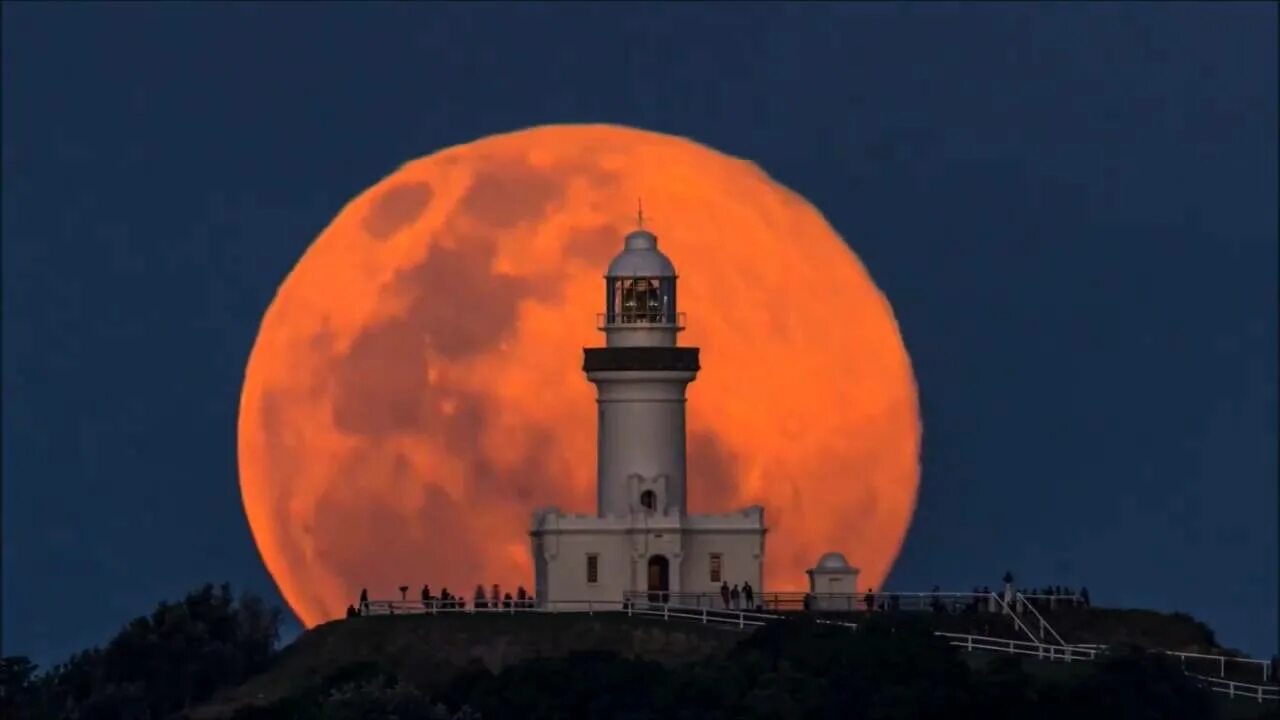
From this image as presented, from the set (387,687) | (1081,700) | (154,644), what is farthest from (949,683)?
(154,644)

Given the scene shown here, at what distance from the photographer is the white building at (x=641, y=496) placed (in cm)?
19212

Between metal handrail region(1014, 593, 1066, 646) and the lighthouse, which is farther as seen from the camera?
the lighthouse

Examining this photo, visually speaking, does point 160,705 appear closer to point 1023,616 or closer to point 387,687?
point 387,687

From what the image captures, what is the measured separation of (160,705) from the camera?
630 ft

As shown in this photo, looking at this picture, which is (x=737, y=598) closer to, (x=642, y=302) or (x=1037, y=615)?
(x=1037, y=615)

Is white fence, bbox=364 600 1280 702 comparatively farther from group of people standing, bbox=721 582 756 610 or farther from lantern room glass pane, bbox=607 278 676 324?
lantern room glass pane, bbox=607 278 676 324

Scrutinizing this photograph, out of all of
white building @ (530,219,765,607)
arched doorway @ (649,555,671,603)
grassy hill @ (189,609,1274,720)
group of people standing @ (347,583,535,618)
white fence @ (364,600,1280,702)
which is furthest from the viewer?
arched doorway @ (649,555,671,603)

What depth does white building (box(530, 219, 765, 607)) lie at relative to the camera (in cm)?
19212

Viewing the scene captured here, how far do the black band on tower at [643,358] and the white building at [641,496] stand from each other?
29 millimetres

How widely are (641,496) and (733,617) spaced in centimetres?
794

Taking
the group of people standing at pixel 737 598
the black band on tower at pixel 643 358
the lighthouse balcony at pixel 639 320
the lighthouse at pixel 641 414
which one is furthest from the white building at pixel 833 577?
the lighthouse balcony at pixel 639 320

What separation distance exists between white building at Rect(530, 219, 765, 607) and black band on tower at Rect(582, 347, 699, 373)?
3cm

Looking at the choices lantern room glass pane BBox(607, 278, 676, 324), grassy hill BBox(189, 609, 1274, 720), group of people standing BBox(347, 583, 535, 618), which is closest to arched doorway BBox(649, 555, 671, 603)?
group of people standing BBox(347, 583, 535, 618)

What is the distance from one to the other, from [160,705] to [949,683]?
26793 millimetres
